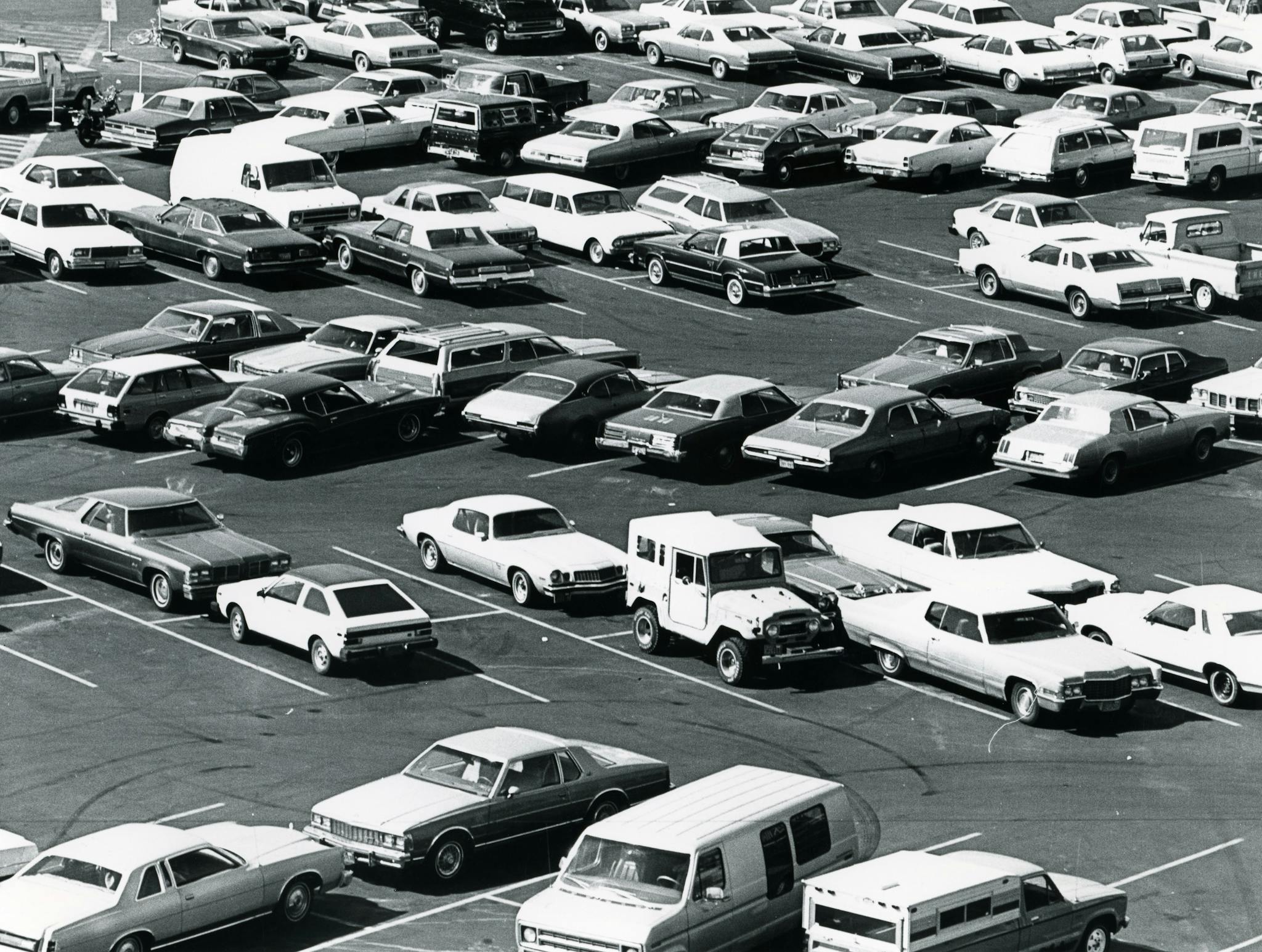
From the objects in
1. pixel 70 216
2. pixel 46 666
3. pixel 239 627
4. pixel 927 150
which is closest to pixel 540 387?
pixel 239 627

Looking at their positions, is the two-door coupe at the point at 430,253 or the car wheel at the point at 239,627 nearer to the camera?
the car wheel at the point at 239,627

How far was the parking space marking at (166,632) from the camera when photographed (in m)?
26.7

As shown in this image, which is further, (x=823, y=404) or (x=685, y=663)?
(x=823, y=404)

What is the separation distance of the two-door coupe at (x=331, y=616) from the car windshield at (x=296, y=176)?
19.5 metres

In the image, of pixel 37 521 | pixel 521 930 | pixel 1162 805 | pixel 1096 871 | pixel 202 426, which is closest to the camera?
pixel 521 930

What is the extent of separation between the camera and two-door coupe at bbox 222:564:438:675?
1054 inches

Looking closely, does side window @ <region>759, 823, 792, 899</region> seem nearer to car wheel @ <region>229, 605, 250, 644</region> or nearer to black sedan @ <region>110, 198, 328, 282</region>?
car wheel @ <region>229, 605, 250, 644</region>

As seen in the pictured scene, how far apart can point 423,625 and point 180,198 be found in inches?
867

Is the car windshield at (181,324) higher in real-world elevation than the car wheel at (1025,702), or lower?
higher

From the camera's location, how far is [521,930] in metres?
18.6

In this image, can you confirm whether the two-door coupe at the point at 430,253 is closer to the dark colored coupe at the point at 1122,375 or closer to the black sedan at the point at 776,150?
the black sedan at the point at 776,150

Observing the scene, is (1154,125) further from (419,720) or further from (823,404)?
(419,720)

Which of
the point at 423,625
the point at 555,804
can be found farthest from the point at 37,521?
the point at 555,804

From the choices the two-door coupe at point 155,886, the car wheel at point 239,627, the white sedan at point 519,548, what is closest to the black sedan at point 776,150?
the white sedan at point 519,548
